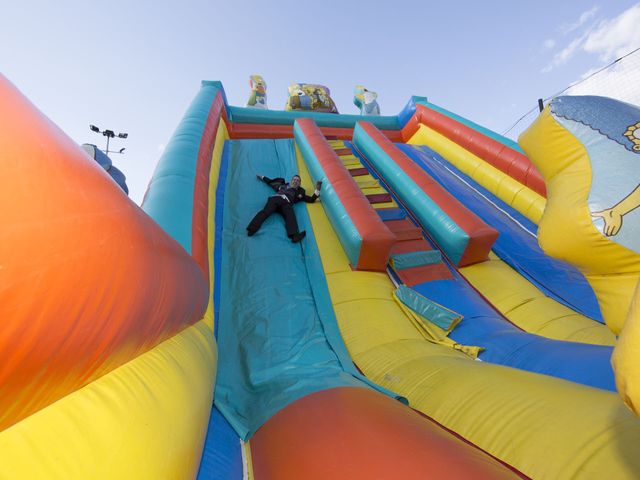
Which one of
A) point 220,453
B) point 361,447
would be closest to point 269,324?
point 220,453

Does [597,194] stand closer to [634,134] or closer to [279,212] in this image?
[634,134]

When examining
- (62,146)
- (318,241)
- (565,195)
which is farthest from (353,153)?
(62,146)

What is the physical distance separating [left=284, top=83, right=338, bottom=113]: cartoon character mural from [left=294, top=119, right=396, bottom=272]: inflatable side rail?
3.26 metres

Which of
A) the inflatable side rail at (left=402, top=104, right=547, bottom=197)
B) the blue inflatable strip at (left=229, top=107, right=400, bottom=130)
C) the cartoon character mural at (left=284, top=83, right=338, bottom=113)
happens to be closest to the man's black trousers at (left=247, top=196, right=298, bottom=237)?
the inflatable side rail at (left=402, top=104, right=547, bottom=197)

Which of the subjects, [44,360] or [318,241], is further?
[318,241]

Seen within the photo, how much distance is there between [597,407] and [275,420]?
85cm

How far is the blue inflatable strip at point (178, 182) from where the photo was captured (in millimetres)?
1712

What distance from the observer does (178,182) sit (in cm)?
214

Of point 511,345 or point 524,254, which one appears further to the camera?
point 524,254

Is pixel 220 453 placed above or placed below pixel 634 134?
below

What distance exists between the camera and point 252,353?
1.65 m

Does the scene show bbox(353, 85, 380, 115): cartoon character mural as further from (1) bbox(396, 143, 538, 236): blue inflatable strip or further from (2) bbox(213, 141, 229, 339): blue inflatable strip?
(2) bbox(213, 141, 229, 339): blue inflatable strip

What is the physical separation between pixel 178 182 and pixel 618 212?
224cm

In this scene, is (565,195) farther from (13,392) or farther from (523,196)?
(523,196)
